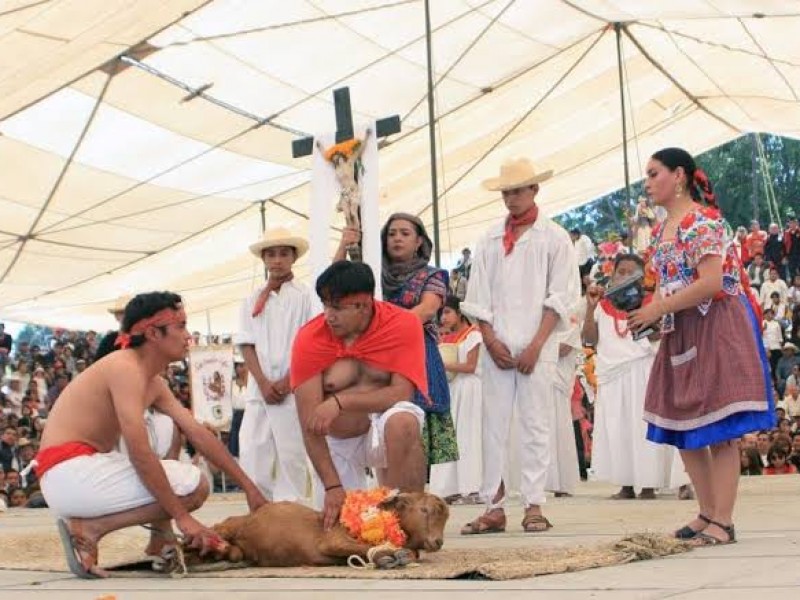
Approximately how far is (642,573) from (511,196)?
3.15 m

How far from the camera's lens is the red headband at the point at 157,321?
5637mm

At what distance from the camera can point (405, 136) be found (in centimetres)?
2008

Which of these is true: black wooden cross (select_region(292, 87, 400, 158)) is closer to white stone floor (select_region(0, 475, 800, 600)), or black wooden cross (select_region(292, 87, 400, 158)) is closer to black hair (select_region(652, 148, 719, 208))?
black hair (select_region(652, 148, 719, 208))

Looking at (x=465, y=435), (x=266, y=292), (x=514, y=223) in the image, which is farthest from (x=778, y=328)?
(x=514, y=223)

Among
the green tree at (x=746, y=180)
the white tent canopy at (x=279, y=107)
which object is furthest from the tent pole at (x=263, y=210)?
the green tree at (x=746, y=180)

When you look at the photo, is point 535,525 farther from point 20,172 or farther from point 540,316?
point 20,172

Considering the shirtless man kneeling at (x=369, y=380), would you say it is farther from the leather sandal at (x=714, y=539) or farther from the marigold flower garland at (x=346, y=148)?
the marigold flower garland at (x=346, y=148)

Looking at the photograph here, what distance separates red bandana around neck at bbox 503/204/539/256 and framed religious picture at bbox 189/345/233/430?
8231 millimetres

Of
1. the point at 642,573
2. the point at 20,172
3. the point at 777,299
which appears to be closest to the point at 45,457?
the point at 642,573

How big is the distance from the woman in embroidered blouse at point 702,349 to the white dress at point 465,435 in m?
4.91

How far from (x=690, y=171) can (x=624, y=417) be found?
4719 mm

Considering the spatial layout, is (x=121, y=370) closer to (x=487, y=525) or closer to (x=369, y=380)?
(x=369, y=380)

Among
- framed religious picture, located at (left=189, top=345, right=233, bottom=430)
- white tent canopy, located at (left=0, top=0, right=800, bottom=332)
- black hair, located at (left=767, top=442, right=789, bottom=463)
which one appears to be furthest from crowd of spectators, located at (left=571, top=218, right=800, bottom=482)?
framed religious picture, located at (left=189, top=345, right=233, bottom=430)

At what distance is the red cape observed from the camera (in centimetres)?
582
